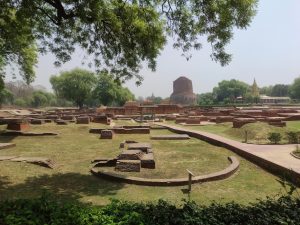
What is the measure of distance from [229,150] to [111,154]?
14.2 feet

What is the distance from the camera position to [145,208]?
3.90 metres

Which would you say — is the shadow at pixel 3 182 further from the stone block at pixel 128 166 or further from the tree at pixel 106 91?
the tree at pixel 106 91

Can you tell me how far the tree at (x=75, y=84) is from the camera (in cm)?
5778

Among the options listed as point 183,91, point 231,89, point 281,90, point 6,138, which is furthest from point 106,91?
point 281,90

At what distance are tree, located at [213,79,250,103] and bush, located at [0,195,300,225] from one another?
93.8 meters

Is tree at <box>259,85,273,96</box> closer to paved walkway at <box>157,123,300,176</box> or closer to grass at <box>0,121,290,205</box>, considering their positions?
paved walkway at <box>157,123,300,176</box>

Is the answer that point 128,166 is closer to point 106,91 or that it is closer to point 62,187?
point 62,187

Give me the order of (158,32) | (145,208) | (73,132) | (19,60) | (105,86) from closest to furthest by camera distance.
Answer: (145,208), (158,32), (73,132), (19,60), (105,86)

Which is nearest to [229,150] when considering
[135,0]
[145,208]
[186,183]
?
[186,183]

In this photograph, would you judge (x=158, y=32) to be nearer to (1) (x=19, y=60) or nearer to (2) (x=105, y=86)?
(1) (x=19, y=60)

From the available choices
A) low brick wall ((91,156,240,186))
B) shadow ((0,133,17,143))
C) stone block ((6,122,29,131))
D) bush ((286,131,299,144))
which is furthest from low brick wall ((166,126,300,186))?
stone block ((6,122,29,131))

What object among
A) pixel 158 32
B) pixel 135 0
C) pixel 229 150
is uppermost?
pixel 135 0

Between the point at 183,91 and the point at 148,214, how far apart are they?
89.0m

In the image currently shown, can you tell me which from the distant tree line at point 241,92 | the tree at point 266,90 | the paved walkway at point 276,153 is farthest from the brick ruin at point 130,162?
the tree at point 266,90
